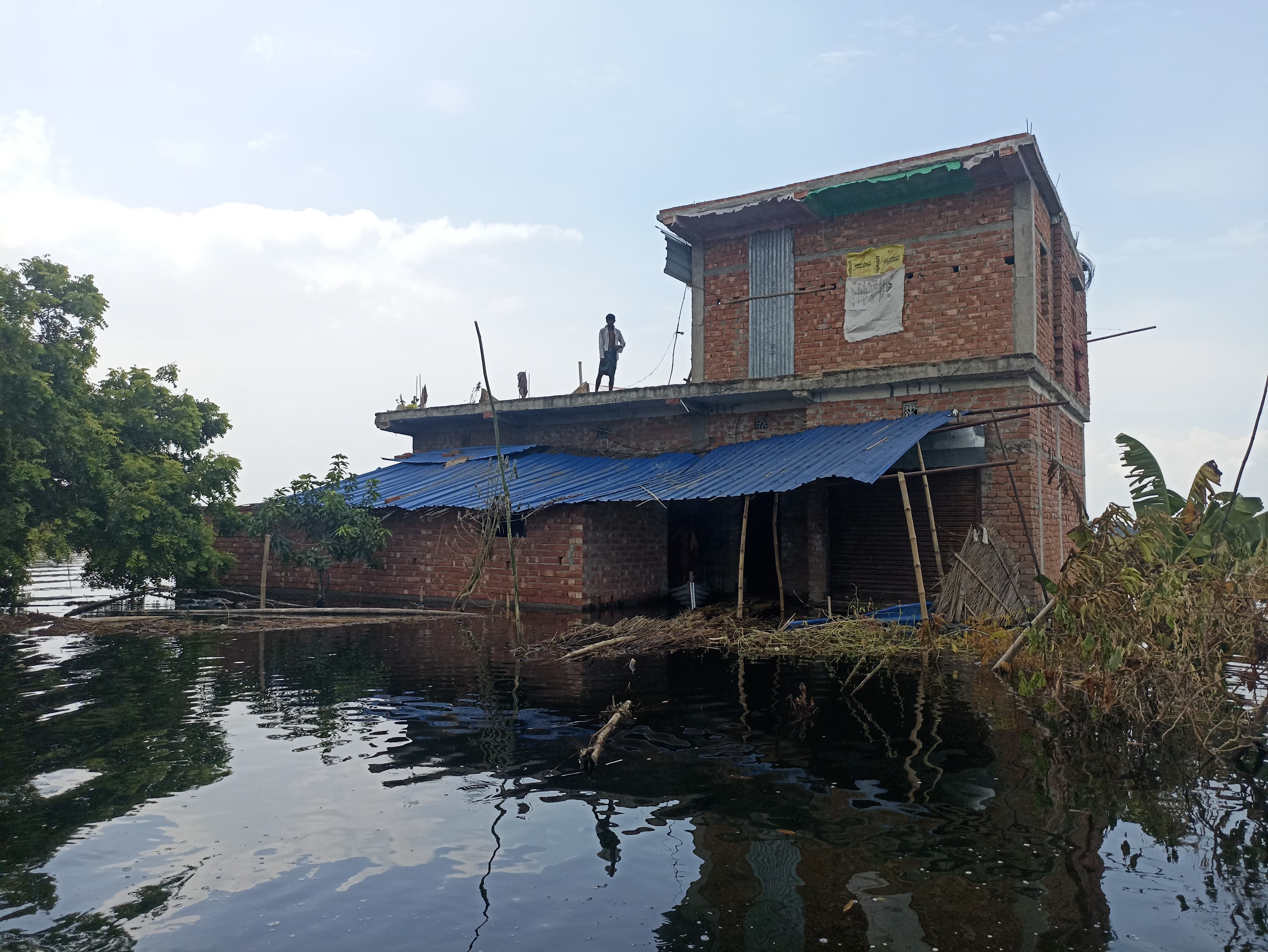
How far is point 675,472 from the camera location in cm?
1429

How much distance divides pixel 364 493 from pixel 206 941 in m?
12.8

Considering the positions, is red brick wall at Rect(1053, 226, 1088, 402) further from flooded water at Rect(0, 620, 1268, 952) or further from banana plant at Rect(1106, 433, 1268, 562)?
flooded water at Rect(0, 620, 1268, 952)

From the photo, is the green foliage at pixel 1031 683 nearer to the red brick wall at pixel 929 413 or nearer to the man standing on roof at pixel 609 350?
the red brick wall at pixel 929 413

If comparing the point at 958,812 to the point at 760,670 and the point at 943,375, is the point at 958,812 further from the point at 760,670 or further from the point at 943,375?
the point at 943,375

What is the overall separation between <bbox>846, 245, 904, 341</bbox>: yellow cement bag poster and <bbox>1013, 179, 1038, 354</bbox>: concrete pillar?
5.69 feet

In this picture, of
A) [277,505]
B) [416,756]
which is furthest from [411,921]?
[277,505]

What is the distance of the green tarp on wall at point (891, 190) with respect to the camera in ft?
44.4

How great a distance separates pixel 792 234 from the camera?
50.6 feet

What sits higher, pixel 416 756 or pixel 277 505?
pixel 277 505

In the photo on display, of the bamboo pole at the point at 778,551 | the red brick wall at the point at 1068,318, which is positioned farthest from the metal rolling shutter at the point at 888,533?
the red brick wall at the point at 1068,318

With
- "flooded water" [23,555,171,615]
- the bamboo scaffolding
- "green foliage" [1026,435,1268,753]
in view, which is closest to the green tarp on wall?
the bamboo scaffolding

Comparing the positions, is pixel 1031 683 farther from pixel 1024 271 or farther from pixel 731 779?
pixel 1024 271

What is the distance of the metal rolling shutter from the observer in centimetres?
1348

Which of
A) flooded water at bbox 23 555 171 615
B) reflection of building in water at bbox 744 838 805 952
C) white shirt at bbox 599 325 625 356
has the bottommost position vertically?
reflection of building in water at bbox 744 838 805 952
